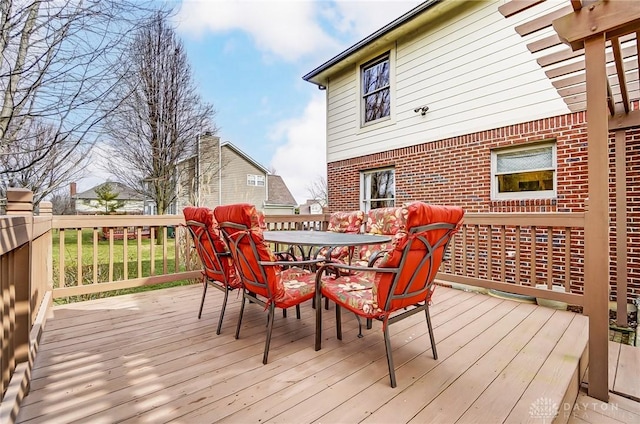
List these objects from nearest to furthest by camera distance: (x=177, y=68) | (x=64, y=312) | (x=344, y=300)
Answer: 1. (x=344, y=300)
2. (x=64, y=312)
3. (x=177, y=68)

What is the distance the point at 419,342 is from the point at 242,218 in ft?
5.51

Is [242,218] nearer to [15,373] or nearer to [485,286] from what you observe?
[15,373]

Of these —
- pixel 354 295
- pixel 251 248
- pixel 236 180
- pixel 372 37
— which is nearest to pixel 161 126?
pixel 372 37

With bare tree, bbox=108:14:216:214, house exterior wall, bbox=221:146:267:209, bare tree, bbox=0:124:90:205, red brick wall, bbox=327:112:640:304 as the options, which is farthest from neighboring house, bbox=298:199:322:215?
bare tree, bbox=0:124:90:205

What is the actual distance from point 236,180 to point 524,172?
53.5 feet

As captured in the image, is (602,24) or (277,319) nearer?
(602,24)

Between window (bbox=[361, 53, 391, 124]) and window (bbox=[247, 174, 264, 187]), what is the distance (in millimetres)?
13741

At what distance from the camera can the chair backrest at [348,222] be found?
13.4 ft

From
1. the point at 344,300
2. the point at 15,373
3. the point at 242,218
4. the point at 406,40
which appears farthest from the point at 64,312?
the point at 406,40

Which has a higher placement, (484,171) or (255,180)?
(255,180)

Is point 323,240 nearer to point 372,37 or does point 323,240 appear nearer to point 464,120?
point 464,120

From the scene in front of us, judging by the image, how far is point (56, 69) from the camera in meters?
2.41

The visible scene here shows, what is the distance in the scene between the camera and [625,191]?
306 cm

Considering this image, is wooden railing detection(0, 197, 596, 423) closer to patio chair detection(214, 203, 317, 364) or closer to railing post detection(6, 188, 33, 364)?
railing post detection(6, 188, 33, 364)
